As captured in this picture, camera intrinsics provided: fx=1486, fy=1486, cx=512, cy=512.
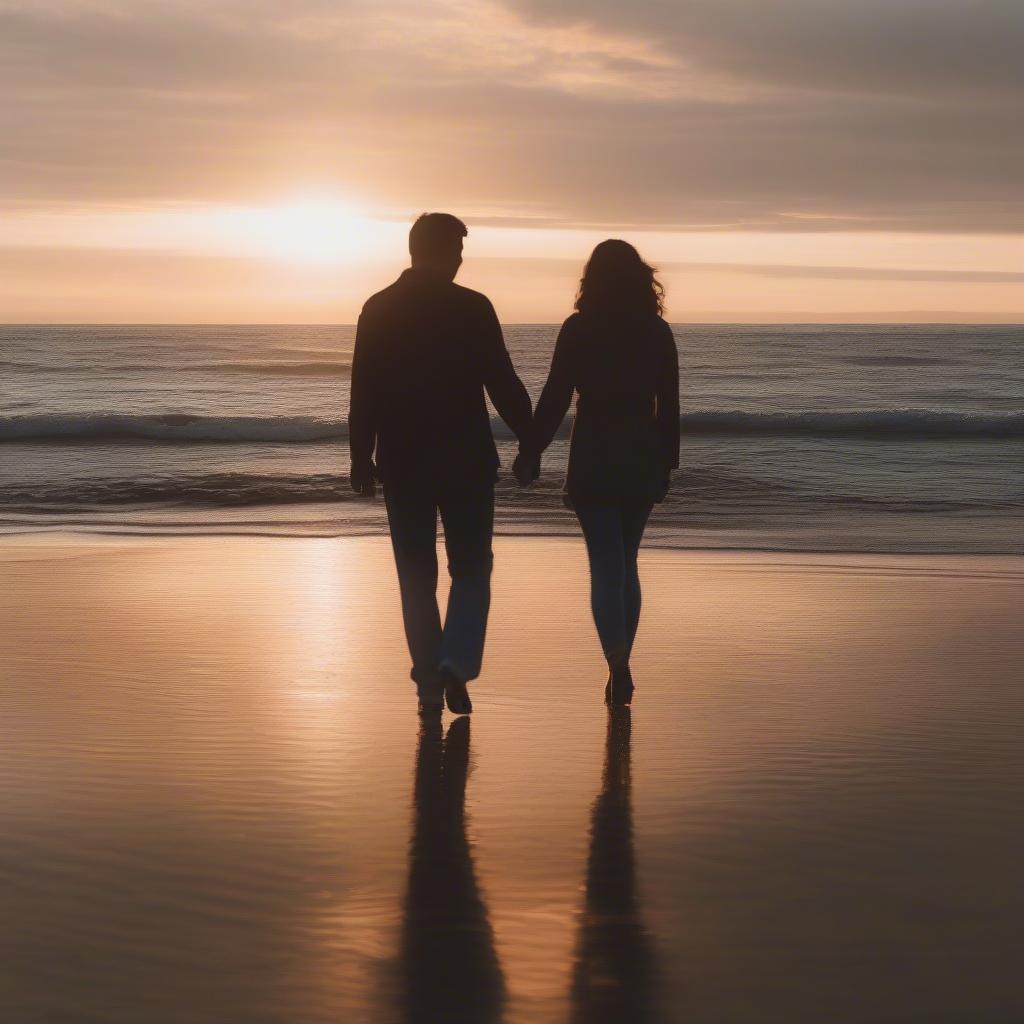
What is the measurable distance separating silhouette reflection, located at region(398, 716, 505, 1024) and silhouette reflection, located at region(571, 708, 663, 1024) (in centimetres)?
16

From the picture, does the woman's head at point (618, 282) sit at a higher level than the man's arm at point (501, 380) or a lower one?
higher

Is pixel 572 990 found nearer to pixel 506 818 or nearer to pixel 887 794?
pixel 506 818

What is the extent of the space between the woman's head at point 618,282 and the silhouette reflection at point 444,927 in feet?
6.12

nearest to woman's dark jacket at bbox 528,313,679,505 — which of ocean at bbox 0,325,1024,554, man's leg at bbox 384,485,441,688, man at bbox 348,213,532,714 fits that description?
man at bbox 348,213,532,714

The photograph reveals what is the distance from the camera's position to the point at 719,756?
4.39 meters

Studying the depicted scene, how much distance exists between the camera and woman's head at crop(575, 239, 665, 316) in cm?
522

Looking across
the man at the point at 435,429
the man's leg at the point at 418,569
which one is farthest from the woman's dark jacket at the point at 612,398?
the man's leg at the point at 418,569

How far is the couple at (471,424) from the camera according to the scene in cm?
491

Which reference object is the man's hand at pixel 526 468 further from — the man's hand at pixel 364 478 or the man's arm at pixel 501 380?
the man's hand at pixel 364 478

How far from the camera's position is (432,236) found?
16.4 ft

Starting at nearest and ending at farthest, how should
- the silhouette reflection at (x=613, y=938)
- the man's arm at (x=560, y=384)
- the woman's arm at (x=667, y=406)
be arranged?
the silhouette reflection at (x=613, y=938) → the man's arm at (x=560, y=384) → the woman's arm at (x=667, y=406)

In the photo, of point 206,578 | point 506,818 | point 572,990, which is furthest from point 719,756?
point 206,578

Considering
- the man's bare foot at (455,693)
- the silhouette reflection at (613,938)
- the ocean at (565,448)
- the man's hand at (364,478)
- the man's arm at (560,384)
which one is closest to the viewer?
the silhouette reflection at (613,938)

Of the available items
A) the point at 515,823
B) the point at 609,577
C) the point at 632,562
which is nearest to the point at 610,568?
the point at 609,577
